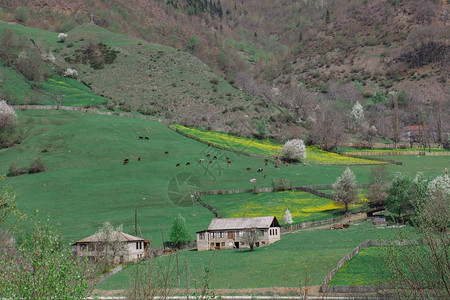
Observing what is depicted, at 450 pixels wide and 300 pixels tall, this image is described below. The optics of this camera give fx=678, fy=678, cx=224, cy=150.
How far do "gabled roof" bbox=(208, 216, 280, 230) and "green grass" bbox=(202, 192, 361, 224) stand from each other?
4831 mm

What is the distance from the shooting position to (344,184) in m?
83.3

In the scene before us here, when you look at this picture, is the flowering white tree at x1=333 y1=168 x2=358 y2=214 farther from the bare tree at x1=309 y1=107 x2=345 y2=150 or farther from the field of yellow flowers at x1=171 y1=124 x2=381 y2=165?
the bare tree at x1=309 y1=107 x2=345 y2=150

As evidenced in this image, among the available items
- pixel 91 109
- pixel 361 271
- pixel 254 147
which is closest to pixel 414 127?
pixel 254 147

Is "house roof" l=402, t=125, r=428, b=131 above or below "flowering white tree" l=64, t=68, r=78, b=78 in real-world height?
below

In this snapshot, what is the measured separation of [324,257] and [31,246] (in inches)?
1322

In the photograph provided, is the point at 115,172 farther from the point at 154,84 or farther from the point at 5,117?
the point at 154,84

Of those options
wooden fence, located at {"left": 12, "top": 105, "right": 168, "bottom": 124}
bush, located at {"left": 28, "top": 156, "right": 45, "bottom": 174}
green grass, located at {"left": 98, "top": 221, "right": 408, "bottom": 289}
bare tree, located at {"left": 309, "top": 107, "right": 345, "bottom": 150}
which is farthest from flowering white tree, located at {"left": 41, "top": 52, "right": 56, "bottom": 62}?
green grass, located at {"left": 98, "top": 221, "right": 408, "bottom": 289}

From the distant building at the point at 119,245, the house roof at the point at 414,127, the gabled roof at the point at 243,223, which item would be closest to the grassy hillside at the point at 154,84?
the house roof at the point at 414,127

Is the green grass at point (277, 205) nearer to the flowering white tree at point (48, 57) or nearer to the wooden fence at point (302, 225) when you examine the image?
the wooden fence at point (302, 225)

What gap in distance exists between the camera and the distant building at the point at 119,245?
66.1 meters

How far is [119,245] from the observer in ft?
219

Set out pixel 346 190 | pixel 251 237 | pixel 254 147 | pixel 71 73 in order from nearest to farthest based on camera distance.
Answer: pixel 251 237
pixel 346 190
pixel 254 147
pixel 71 73

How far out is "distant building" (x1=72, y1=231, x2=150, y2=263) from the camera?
6606 cm

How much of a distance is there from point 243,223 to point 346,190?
1561cm
